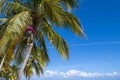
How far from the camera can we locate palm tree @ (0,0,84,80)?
468 inches

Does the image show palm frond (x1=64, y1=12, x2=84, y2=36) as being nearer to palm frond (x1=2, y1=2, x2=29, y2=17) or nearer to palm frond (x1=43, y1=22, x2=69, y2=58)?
palm frond (x1=43, y1=22, x2=69, y2=58)

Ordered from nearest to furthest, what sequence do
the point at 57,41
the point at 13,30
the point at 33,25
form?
1. the point at 13,30
2. the point at 33,25
3. the point at 57,41

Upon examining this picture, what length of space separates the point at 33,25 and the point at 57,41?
5.10ft

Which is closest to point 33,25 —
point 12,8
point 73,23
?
point 12,8

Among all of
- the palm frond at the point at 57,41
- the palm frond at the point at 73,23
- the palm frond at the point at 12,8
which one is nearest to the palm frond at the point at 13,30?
the palm frond at the point at 12,8

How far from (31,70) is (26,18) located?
23236 millimetres

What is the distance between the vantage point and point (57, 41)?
45.8 ft

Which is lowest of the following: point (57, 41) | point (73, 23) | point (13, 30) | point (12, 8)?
point (13, 30)

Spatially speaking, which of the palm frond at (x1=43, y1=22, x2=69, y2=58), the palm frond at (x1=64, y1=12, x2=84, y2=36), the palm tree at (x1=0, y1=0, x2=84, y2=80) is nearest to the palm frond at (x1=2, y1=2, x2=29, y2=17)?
the palm tree at (x1=0, y1=0, x2=84, y2=80)

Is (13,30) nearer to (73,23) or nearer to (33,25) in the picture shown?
(33,25)

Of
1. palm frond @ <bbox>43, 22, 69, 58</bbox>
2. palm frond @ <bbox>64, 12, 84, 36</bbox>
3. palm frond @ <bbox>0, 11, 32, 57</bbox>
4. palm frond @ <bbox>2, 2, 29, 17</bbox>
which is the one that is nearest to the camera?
palm frond @ <bbox>0, 11, 32, 57</bbox>

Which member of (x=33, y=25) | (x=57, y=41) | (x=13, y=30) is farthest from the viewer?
(x=57, y=41)

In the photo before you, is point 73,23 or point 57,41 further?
point 57,41

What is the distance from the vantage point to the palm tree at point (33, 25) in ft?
39.0
